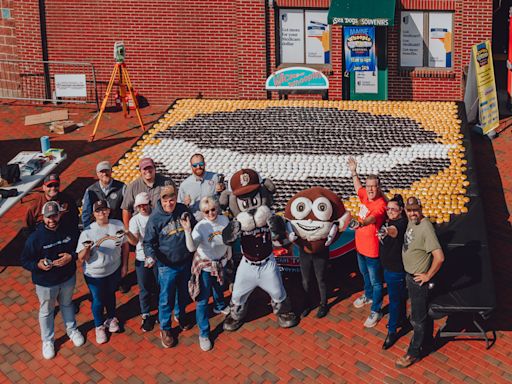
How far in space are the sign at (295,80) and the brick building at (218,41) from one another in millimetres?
1926

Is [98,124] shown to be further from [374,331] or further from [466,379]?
[466,379]

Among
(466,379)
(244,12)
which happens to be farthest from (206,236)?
(244,12)

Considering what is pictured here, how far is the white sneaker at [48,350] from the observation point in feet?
28.1

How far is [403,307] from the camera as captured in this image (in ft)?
28.8

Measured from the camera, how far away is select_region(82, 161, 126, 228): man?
9.52 meters

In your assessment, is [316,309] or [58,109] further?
[58,109]

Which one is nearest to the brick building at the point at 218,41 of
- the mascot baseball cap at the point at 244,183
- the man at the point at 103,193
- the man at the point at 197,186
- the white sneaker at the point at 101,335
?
the man at the point at 197,186

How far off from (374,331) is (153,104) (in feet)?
37.7

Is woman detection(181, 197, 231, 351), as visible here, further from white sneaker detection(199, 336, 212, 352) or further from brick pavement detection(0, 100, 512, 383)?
brick pavement detection(0, 100, 512, 383)

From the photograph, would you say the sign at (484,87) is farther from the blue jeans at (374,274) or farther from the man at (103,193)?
the man at (103,193)

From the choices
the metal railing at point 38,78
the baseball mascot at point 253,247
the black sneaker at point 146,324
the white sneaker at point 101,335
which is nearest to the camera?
the baseball mascot at point 253,247

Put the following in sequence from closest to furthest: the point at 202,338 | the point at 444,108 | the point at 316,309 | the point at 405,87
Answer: the point at 202,338, the point at 316,309, the point at 444,108, the point at 405,87

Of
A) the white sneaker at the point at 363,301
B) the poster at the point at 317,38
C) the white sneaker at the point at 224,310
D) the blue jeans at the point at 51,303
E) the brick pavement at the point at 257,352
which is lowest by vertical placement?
the brick pavement at the point at 257,352

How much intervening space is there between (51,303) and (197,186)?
239cm
